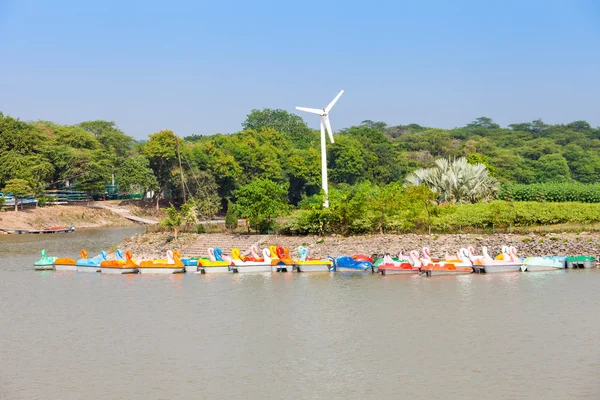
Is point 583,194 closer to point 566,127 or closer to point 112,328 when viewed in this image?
point 112,328

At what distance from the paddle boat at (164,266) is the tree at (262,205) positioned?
7605 millimetres

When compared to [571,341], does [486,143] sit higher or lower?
higher

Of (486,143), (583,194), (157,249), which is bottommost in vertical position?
(157,249)

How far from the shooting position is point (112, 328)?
24828 mm

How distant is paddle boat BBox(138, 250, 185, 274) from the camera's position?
119 ft

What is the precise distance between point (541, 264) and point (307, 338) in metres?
15.0

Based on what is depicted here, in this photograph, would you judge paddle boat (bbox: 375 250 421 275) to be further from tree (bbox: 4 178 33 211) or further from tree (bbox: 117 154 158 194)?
tree (bbox: 117 154 158 194)

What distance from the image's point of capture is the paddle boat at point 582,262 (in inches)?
1293

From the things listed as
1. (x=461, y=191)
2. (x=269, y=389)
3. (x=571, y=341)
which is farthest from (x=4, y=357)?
(x=461, y=191)

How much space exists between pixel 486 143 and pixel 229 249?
217ft

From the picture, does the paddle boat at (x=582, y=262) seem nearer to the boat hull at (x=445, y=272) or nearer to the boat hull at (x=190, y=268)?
the boat hull at (x=445, y=272)

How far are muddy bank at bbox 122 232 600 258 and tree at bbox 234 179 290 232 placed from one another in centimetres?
161

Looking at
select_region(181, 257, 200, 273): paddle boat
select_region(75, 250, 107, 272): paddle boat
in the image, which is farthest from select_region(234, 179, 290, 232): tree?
select_region(75, 250, 107, 272): paddle boat

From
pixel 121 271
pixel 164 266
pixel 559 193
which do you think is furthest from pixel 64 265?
pixel 559 193
